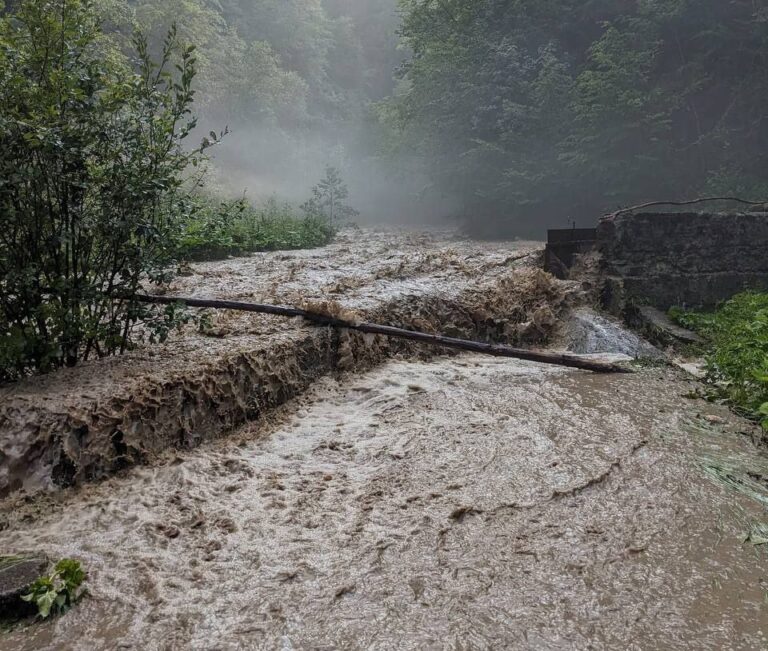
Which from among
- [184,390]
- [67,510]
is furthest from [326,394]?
[67,510]

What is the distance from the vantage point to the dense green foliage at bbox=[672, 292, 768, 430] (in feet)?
15.8

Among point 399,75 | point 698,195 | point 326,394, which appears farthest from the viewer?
point 399,75

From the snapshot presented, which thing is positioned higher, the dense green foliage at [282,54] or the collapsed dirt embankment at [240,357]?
the dense green foliage at [282,54]

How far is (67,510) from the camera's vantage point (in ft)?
10.2

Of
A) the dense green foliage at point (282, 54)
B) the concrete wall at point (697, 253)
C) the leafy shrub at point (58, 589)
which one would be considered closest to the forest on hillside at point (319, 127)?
the dense green foliage at point (282, 54)

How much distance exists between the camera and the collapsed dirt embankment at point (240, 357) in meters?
3.31

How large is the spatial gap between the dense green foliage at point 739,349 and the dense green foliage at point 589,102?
9.37m

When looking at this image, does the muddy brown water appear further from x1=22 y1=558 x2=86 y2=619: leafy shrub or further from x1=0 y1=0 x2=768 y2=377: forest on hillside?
x1=0 y1=0 x2=768 y2=377: forest on hillside

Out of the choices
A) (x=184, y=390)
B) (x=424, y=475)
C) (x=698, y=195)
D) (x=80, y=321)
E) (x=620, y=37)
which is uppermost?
(x=620, y=37)

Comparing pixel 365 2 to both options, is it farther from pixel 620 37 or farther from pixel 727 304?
pixel 727 304

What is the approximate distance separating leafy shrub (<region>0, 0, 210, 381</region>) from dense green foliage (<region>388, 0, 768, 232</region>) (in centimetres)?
1535

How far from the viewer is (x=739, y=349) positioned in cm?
562

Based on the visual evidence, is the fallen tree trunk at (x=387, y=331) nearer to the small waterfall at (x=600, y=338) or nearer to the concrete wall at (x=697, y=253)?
the small waterfall at (x=600, y=338)

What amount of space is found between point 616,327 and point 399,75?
65.5 ft
